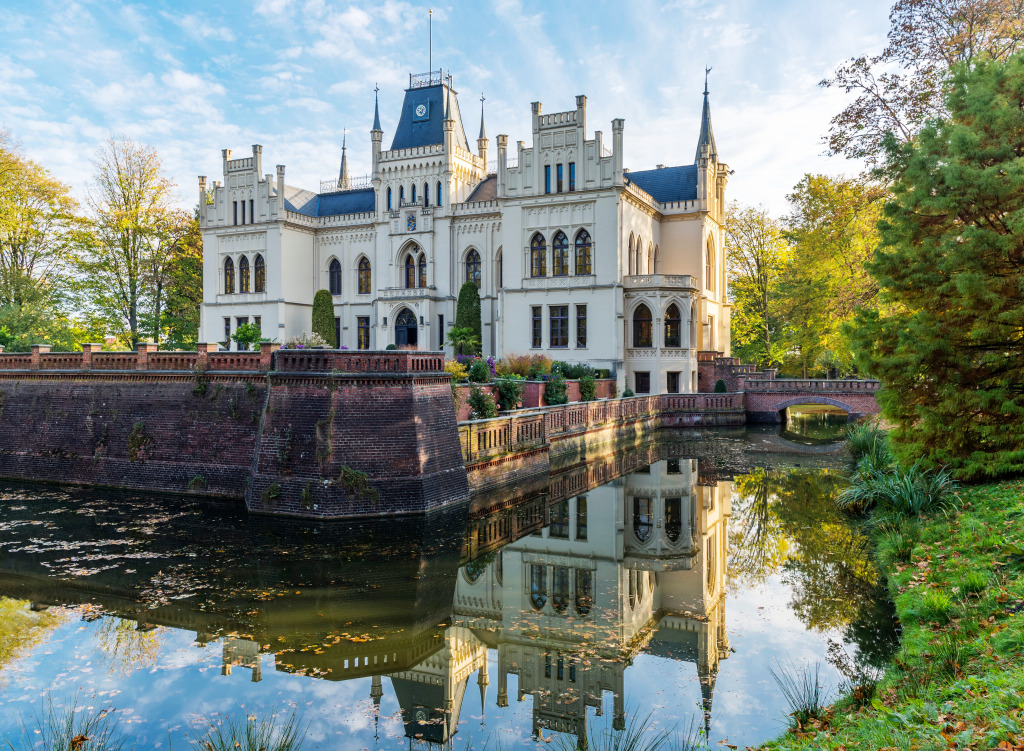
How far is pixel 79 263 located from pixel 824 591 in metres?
40.3

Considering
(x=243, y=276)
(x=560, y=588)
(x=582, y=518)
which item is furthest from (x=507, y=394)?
(x=243, y=276)

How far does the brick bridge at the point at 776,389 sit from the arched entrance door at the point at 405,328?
15.3 m

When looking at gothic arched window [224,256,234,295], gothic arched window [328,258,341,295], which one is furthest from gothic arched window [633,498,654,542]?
gothic arched window [224,256,234,295]

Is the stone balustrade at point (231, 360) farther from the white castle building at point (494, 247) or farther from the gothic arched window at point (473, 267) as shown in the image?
the gothic arched window at point (473, 267)

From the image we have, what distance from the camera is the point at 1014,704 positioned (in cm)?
475

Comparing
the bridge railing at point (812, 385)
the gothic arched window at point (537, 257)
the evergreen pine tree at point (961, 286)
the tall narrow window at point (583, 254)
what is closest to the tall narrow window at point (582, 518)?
the evergreen pine tree at point (961, 286)

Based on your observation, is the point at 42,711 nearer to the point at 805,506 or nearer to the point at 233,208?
the point at 805,506

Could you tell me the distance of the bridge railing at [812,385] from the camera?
107 feet

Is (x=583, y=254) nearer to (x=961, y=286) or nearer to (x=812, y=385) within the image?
(x=812, y=385)

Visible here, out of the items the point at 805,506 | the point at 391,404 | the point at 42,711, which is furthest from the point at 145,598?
the point at 805,506

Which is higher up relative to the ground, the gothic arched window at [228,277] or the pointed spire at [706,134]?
the pointed spire at [706,134]

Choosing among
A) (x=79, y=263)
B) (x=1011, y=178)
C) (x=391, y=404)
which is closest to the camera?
(x=1011, y=178)

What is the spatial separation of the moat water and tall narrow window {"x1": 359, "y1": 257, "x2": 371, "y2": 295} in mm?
25406

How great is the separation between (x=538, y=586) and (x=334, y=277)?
33.5m
